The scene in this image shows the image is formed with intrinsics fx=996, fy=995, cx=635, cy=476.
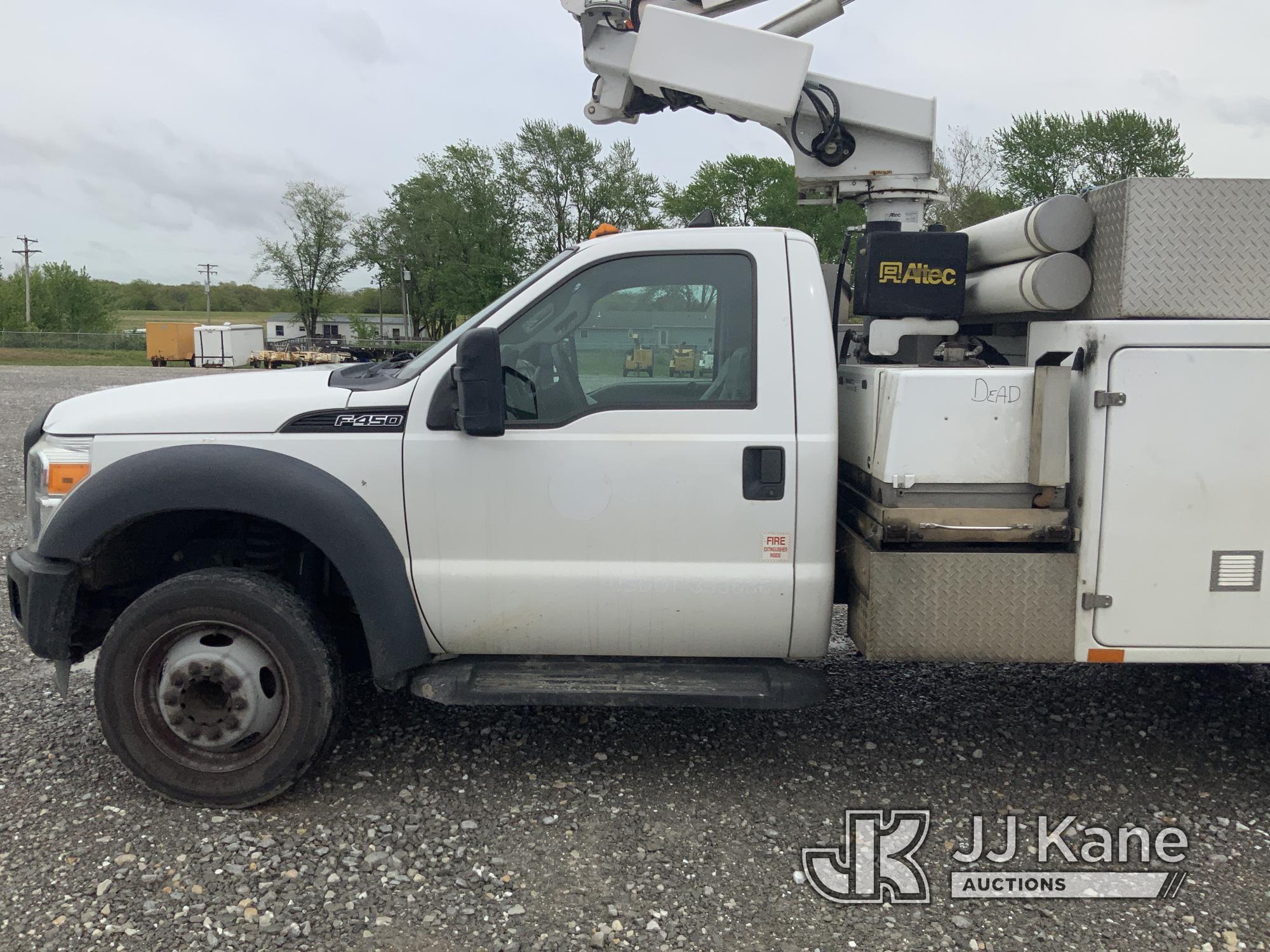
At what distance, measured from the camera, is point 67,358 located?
158 ft

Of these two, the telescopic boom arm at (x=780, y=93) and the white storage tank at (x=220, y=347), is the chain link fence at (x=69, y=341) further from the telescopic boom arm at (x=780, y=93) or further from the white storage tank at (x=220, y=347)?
the telescopic boom arm at (x=780, y=93)

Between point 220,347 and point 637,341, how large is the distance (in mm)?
49819

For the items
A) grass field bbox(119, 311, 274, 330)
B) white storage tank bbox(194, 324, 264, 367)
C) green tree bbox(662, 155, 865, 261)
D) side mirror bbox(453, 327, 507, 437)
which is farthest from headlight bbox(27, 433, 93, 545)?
grass field bbox(119, 311, 274, 330)

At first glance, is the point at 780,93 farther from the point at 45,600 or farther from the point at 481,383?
the point at 45,600

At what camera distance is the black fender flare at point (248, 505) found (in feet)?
11.3

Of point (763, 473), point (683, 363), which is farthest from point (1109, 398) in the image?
point (683, 363)

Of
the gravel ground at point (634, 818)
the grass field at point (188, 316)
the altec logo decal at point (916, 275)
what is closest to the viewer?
the gravel ground at point (634, 818)

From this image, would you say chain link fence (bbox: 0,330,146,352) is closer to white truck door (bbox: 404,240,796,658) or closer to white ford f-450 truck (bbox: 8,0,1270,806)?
white ford f-450 truck (bbox: 8,0,1270,806)

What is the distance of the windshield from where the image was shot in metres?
3.55

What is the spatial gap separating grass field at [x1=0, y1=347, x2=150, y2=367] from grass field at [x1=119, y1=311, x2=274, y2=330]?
3939 cm

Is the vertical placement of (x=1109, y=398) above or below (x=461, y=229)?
below

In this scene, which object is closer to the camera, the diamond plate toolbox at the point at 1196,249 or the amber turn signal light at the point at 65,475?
the diamond plate toolbox at the point at 1196,249

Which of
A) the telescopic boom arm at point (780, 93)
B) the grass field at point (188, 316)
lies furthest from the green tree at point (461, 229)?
the telescopic boom arm at point (780, 93)

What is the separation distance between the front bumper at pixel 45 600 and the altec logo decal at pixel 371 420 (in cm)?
109
